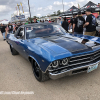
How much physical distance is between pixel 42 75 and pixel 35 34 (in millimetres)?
1580

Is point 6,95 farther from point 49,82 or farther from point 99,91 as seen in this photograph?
point 99,91

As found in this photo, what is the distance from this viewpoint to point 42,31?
397 centimetres

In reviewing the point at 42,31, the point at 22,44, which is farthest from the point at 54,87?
the point at 42,31

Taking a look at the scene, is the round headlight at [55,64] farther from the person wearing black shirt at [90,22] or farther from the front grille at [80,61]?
the person wearing black shirt at [90,22]

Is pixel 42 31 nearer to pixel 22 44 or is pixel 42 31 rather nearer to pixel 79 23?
pixel 22 44

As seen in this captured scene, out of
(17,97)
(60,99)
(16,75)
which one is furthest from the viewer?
(16,75)

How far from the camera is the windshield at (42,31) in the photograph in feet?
12.6

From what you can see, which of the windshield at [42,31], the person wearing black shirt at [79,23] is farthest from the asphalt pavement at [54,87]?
the person wearing black shirt at [79,23]

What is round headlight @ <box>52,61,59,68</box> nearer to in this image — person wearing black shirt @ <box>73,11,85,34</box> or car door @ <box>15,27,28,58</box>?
car door @ <box>15,27,28,58</box>

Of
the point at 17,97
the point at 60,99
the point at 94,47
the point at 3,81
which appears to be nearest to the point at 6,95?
the point at 17,97

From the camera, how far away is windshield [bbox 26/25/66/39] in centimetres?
383

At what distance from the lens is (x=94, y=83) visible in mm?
2828

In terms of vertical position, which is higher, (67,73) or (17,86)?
(67,73)

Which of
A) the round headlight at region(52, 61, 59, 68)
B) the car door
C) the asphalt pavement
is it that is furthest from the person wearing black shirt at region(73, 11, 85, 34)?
the round headlight at region(52, 61, 59, 68)
